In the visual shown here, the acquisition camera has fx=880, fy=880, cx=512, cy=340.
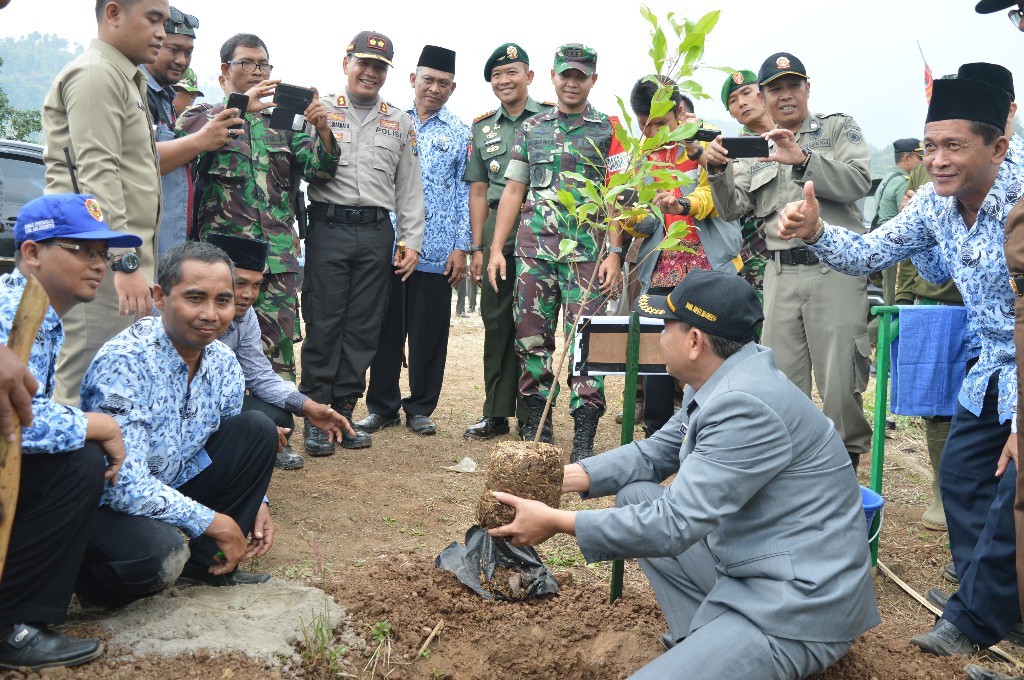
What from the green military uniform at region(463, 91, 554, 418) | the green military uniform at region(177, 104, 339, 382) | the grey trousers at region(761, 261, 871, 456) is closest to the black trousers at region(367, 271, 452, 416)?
the green military uniform at region(463, 91, 554, 418)

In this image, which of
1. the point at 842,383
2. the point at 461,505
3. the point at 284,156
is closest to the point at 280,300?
the point at 284,156

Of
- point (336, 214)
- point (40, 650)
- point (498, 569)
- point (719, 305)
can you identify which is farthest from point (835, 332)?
point (40, 650)

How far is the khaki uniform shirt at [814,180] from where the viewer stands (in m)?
4.34

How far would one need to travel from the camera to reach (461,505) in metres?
4.43

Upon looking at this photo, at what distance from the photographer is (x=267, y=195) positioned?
16.0 ft

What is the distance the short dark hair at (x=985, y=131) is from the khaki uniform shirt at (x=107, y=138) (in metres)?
3.22

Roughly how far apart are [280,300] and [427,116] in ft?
5.92

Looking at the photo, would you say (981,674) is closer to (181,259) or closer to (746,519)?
(746,519)

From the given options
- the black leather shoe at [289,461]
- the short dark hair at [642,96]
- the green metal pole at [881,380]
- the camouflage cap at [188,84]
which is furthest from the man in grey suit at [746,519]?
the camouflage cap at [188,84]

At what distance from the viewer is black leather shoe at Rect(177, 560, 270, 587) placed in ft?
10.5

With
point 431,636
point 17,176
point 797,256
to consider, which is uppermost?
point 17,176

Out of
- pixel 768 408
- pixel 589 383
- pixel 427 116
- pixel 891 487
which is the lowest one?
pixel 891 487

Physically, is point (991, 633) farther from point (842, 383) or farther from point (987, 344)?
point (842, 383)

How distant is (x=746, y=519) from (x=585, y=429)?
8.28ft
